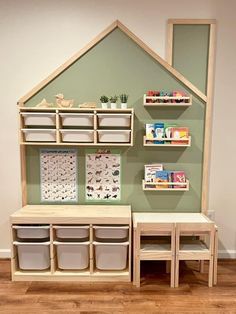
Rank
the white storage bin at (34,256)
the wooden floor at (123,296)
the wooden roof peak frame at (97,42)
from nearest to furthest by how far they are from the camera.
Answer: the wooden floor at (123,296) → the white storage bin at (34,256) → the wooden roof peak frame at (97,42)

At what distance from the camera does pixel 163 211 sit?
2893 mm

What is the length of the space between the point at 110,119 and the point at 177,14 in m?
1.21

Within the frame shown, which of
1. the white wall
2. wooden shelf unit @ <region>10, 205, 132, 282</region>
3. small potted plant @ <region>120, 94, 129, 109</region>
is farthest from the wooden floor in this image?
small potted plant @ <region>120, 94, 129, 109</region>

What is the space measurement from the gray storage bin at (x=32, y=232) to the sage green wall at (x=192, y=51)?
76.8 inches

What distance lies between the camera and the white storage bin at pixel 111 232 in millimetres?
2517

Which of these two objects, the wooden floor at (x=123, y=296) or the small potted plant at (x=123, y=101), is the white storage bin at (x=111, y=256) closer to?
the wooden floor at (x=123, y=296)

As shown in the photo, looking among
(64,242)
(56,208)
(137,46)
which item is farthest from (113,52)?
(64,242)

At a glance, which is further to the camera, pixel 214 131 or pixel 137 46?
pixel 214 131

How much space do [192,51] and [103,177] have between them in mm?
1490

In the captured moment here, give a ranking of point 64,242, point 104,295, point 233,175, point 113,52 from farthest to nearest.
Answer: point 233,175
point 113,52
point 64,242
point 104,295

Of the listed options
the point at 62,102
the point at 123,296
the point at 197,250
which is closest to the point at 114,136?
the point at 62,102

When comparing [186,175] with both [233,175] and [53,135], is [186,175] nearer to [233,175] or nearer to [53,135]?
[233,175]

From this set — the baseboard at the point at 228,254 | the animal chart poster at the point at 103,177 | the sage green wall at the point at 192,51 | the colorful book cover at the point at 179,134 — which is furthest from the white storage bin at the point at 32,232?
the sage green wall at the point at 192,51

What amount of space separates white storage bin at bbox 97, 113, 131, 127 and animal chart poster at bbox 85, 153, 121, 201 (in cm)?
34
